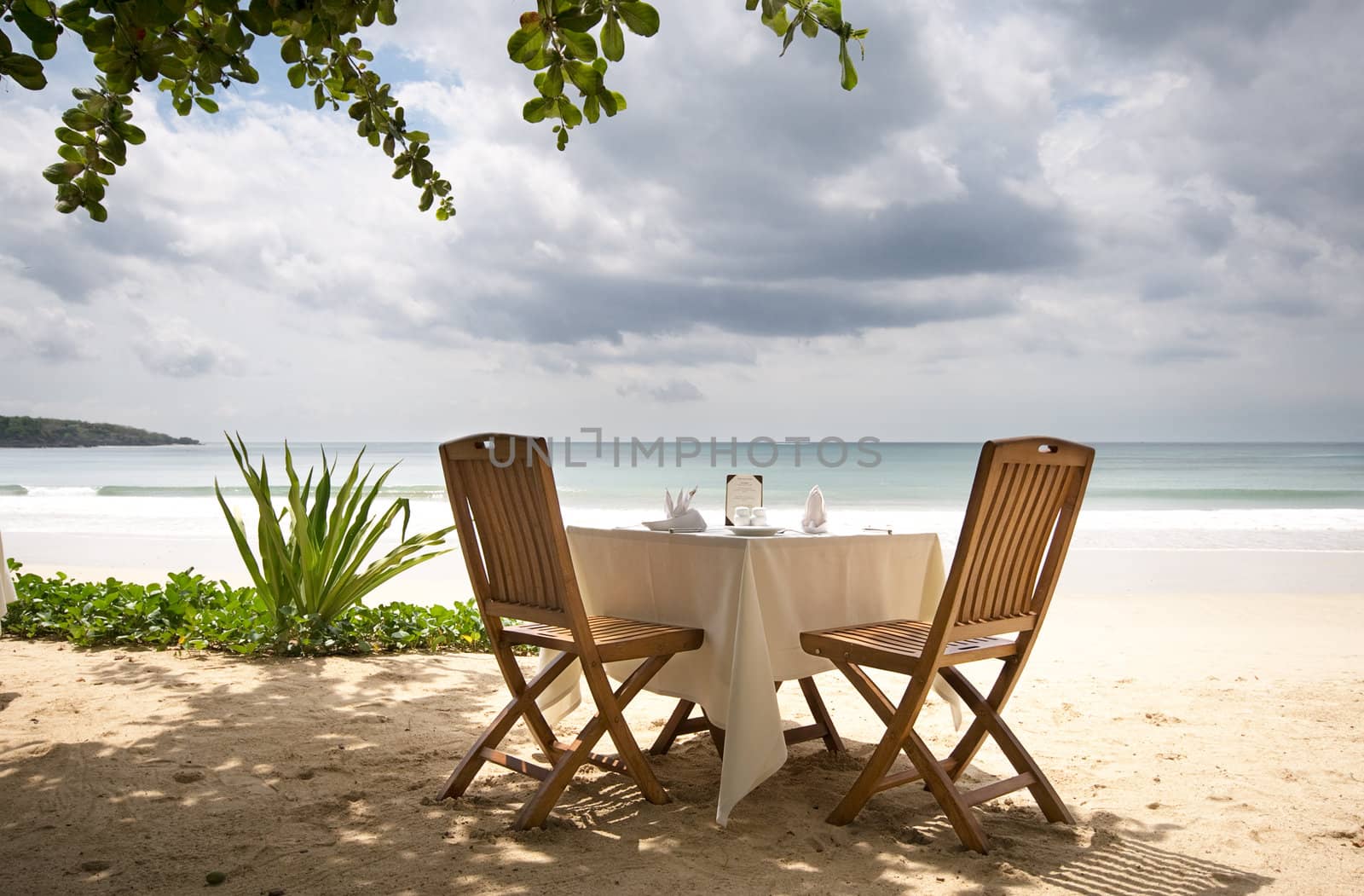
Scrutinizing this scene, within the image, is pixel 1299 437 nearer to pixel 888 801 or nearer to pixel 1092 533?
pixel 1092 533

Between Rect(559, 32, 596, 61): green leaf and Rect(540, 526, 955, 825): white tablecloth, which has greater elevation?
Rect(559, 32, 596, 61): green leaf

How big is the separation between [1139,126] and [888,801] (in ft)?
115

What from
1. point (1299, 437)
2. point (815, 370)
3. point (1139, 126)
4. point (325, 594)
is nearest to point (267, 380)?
point (815, 370)

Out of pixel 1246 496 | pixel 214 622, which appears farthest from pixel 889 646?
pixel 1246 496

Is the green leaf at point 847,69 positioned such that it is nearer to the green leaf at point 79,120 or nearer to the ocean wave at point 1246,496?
the green leaf at point 79,120

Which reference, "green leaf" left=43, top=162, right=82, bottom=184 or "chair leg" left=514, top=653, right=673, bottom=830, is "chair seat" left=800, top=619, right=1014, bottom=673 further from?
"green leaf" left=43, top=162, right=82, bottom=184

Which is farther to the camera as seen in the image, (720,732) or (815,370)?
(815,370)

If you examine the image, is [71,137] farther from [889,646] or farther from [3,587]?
[3,587]

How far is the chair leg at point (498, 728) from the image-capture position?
2679 millimetres

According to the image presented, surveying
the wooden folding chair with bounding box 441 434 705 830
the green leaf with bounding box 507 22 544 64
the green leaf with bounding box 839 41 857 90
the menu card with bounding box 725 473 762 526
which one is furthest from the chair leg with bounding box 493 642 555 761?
the green leaf with bounding box 839 41 857 90

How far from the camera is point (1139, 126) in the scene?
104ft

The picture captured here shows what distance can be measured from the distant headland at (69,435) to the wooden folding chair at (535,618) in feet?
129

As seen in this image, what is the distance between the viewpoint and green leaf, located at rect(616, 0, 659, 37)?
58.0 inches

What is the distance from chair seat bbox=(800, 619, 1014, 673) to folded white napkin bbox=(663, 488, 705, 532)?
0.52 metres
